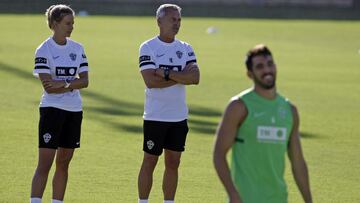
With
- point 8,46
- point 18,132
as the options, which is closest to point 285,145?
point 18,132

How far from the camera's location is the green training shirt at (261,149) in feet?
25.1

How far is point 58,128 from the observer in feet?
35.8

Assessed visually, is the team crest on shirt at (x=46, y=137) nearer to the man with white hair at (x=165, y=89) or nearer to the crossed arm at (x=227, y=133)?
the man with white hair at (x=165, y=89)

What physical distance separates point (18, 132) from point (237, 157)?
10976 millimetres

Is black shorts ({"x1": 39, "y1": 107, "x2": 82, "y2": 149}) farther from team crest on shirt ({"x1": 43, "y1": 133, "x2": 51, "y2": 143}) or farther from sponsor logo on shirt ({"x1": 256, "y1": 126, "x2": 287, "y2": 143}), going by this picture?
sponsor logo on shirt ({"x1": 256, "y1": 126, "x2": 287, "y2": 143})

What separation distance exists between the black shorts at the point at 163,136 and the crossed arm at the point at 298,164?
343 cm

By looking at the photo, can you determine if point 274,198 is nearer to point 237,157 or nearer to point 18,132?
point 237,157

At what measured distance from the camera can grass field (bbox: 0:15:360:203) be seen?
1391 cm

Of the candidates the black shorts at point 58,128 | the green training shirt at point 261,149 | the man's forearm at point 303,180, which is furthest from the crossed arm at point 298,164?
the black shorts at point 58,128

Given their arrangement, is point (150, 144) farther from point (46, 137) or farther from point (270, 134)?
point (270, 134)

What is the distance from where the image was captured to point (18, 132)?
1825 centimetres

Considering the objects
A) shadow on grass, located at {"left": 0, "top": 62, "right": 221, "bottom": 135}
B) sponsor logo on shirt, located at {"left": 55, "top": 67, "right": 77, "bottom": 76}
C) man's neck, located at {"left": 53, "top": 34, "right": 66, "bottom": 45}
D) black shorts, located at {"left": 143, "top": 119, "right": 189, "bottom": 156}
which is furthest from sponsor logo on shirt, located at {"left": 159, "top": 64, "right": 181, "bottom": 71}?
shadow on grass, located at {"left": 0, "top": 62, "right": 221, "bottom": 135}

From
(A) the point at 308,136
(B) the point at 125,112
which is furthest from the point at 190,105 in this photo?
(A) the point at 308,136

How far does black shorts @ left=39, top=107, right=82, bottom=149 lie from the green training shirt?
11.6 ft
